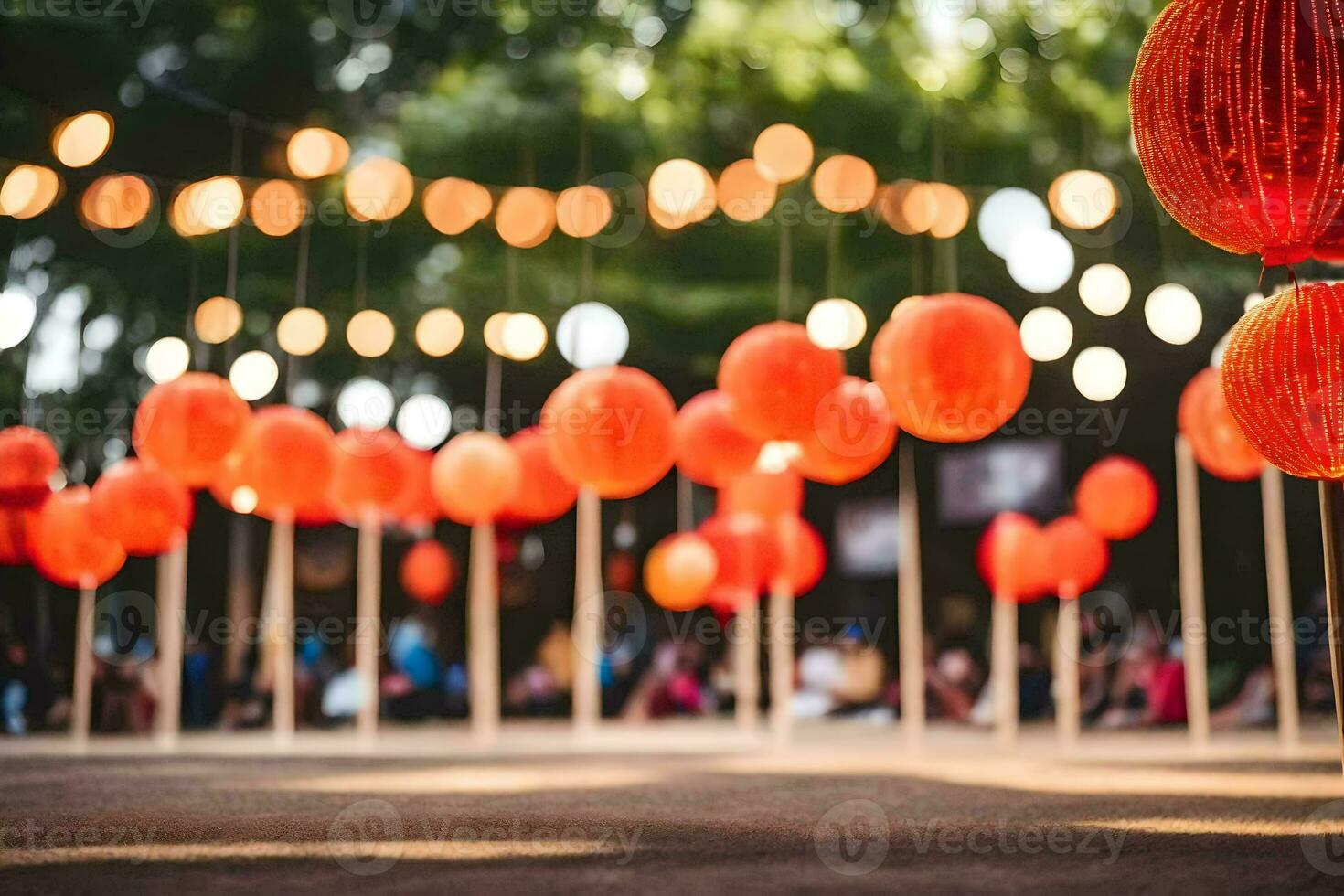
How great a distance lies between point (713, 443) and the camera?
6.18m

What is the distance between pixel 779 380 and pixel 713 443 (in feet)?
3.85

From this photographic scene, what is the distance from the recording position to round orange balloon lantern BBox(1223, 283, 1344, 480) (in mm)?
3107

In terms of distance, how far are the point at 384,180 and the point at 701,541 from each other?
272cm

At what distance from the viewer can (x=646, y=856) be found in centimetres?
390

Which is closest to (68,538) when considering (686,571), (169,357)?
(169,357)

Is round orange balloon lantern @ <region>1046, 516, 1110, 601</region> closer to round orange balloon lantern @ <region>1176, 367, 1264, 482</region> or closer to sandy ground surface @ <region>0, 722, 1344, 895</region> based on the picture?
sandy ground surface @ <region>0, 722, 1344, 895</region>

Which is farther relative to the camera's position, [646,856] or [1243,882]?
[646,856]

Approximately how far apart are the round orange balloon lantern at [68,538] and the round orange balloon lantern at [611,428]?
2.79 meters

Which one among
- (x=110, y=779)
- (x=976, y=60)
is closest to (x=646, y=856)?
(x=110, y=779)

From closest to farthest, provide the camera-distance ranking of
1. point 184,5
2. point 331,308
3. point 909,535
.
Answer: point 184,5
point 909,535
point 331,308

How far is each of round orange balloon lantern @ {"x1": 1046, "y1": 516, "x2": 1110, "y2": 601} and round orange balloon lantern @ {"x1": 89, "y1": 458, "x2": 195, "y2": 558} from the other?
4747mm

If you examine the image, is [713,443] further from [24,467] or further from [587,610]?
[24,467]

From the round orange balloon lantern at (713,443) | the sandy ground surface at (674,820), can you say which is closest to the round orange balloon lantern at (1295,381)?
the sandy ground surface at (674,820)

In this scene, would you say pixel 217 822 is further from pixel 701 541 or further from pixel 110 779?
pixel 701 541
